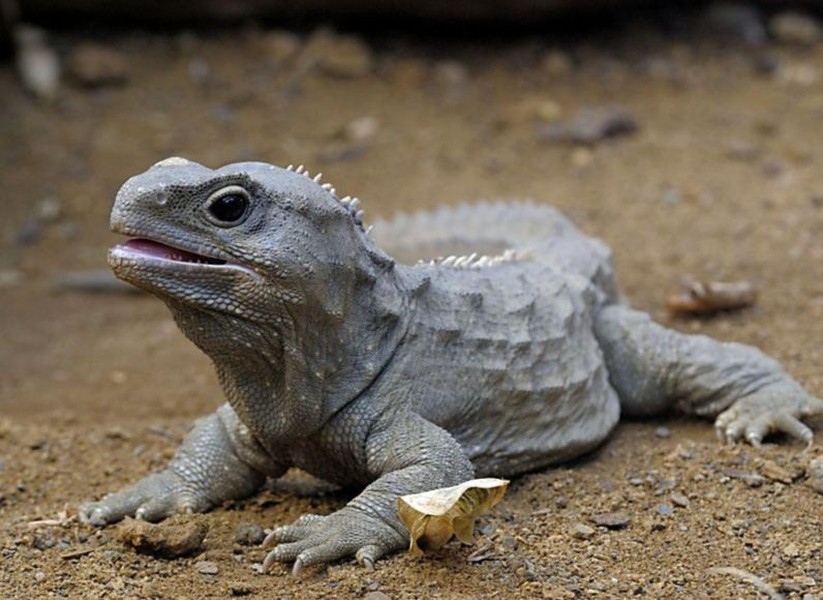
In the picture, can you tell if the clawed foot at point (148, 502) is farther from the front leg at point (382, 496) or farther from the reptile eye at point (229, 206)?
the reptile eye at point (229, 206)

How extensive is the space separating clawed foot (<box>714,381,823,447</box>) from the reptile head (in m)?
2.83

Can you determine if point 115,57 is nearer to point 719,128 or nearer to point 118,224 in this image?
point 719,128

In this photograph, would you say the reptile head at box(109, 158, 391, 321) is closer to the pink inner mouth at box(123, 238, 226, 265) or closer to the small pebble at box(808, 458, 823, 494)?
the pink inner mouth at box(123, 238, 226, 265)

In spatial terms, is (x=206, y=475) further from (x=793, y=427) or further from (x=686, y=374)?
(x=793, y=427)

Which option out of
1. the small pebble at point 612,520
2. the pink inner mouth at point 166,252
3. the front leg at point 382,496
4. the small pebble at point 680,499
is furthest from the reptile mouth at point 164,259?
the small pebble at point 680,499

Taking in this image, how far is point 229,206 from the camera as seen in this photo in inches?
223

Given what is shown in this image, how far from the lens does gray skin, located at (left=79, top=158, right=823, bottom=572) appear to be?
566 centimetres

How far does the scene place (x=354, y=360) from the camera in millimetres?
6188

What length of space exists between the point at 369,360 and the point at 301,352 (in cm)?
42

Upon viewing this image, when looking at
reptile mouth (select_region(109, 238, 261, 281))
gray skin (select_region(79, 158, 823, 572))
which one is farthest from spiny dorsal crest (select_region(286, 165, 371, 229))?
reptile mouth (select_region(109, 238, 261, 281))

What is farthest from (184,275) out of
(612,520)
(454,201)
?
(454,201)

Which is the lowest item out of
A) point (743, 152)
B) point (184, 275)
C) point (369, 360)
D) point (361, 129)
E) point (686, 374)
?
point (686, 374)

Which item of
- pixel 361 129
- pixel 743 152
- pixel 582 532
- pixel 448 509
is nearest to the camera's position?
pixel 448 509

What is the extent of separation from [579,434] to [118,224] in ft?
9.71
